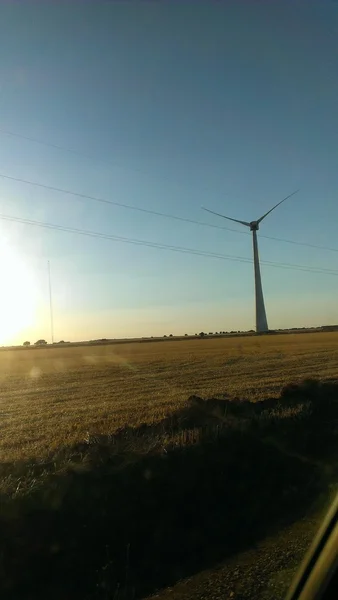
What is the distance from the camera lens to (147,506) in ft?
27.2

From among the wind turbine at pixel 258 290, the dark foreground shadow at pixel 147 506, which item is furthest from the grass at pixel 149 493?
the wind turbine at pixel 258 290

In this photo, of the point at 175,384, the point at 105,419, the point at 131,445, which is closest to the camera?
the point at 131,445

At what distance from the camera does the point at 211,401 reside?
17188 millimetres

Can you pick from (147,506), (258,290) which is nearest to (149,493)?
(147,506)

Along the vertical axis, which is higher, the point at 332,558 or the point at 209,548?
the point at 332,558

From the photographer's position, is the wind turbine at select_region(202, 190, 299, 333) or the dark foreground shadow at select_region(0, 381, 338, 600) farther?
the wind turbine at select_region(202, 190, 299, 333)

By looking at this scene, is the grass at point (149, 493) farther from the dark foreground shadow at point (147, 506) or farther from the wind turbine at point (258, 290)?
the wind turbine at point (258, 290)

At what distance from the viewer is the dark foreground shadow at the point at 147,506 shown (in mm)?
6691

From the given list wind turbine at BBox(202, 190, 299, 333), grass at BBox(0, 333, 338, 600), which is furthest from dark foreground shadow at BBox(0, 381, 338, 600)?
wind turbine at BBox(202, 190, 299, 333)

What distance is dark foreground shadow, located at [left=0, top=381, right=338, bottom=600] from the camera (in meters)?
6.69

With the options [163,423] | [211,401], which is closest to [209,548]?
[163,423]

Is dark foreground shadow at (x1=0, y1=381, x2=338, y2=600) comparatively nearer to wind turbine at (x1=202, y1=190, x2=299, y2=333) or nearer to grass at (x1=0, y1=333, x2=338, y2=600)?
grass at (x1=0, y1=333, x2=338, y2=600)

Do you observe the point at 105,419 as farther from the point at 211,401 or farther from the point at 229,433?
the point at 229,433

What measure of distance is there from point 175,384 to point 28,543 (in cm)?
2308
